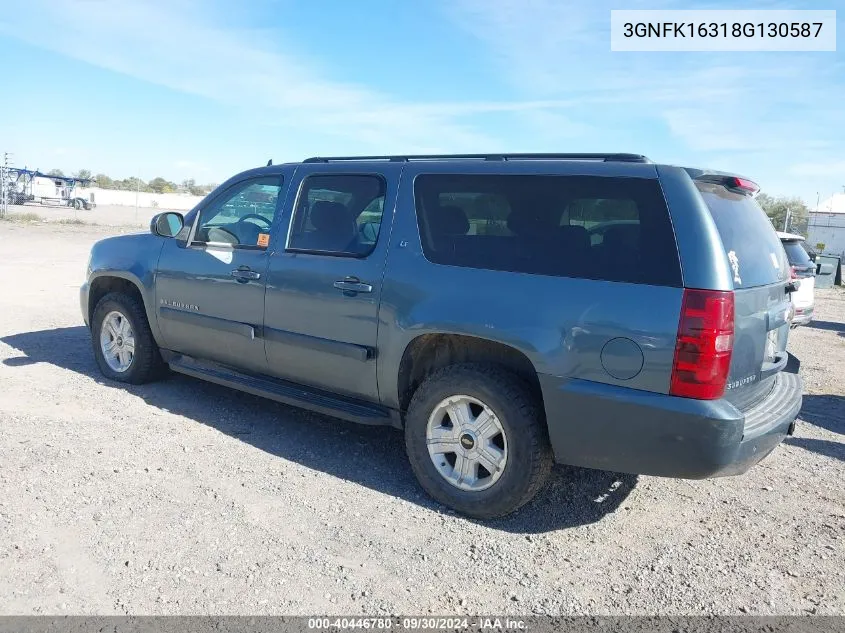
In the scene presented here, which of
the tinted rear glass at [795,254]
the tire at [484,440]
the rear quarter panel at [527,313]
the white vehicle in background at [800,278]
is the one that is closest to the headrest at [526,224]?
the rear quarter panel at [527,313]

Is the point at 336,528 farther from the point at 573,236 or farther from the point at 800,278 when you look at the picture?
the point at 800,278

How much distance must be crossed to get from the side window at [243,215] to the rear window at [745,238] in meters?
2.91

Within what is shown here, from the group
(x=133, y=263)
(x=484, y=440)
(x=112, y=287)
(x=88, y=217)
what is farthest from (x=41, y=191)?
(x=484, y=440)

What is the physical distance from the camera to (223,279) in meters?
5.18

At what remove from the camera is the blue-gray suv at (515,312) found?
3.34m

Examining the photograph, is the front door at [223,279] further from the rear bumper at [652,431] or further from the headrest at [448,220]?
the rear bumper at [652,431]

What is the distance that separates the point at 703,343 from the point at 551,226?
3.31 ft

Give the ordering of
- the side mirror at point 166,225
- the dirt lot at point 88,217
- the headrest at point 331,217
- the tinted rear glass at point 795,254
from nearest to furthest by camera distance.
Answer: the headrest at point 331,217 < the side mirror at point 166,225 < the tinted rear glass at point 795,254 < the dirt lot at point 88,217

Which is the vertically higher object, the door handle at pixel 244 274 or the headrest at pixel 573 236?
the headrest at pixel 573 236

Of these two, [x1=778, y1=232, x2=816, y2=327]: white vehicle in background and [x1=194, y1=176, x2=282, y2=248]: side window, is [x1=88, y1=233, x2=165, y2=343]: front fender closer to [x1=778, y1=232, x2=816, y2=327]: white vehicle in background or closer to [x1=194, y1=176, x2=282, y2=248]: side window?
[x1=194, y1=176, x2=282, y2=248]: side window

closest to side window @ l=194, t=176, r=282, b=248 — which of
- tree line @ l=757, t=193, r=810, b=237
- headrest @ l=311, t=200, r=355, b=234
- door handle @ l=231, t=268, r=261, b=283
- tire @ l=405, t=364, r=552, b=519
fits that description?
door handle @ l=231, t=268, r=261, b=283

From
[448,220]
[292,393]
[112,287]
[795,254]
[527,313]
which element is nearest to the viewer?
[527,313]

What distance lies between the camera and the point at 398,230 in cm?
430

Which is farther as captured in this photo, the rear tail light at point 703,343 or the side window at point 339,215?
the side window at point 339,215
